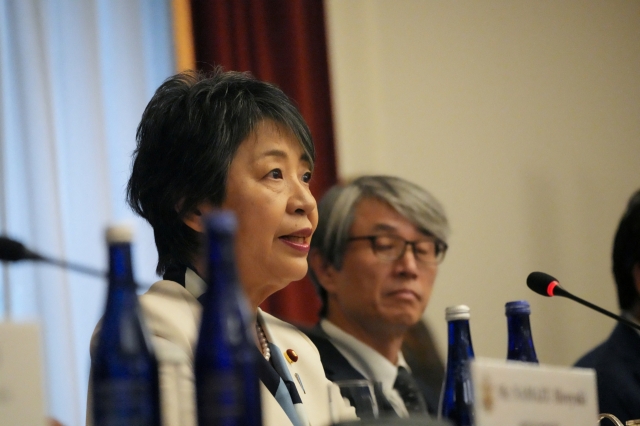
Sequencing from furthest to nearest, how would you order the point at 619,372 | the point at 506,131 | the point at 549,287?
the point at 506,131 → the point at 619,372 → the point at 549,287

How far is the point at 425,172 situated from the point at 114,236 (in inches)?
124

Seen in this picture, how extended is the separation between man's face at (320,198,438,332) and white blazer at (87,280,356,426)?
79 centimetres

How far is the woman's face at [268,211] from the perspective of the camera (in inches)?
62.9

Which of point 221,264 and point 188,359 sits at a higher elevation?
point 221,264

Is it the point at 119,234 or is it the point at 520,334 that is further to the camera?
the point at 520,334

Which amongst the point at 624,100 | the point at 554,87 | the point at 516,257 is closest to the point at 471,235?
the point at 516,257

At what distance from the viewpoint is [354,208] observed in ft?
8.78

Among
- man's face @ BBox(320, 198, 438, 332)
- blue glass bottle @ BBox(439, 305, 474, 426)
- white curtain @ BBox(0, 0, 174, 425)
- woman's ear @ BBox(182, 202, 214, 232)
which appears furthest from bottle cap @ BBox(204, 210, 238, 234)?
white curtain @ BBox(0, 0, 174, 425)

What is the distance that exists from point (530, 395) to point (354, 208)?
1.81 m

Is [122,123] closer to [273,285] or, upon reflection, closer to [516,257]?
[273,285]

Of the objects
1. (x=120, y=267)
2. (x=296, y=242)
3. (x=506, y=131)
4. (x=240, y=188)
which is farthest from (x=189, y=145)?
(x=506, y=131)

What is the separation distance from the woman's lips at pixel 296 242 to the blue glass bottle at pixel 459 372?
0.48 metres

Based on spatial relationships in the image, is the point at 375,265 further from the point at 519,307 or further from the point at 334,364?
the point at 519,307

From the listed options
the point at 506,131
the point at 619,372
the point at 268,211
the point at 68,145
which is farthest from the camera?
the point at 506,131
